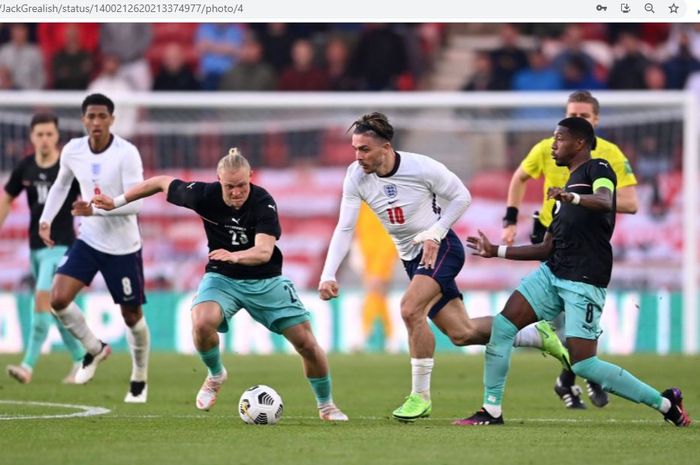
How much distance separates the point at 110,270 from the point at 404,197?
3.55 metres

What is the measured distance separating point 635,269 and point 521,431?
1207 centimetres

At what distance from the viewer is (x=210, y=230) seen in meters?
10.8

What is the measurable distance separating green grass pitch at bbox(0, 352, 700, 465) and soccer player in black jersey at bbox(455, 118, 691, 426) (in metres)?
0.28

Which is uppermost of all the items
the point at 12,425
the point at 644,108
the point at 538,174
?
the point at 644,108

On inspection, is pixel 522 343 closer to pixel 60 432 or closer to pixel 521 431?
pixel 521 431

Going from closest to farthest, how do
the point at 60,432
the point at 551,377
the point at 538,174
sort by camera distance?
the point at 60,432 < the point at 538,174 < the point at 551,377

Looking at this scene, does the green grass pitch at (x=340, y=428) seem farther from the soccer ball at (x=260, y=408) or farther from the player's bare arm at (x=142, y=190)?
the player's bare arm at (x=142, y=190)

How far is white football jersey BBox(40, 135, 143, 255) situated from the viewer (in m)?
12.8

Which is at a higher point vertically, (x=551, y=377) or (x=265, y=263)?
(x=265, y=263)

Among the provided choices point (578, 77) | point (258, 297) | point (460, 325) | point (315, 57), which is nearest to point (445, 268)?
point (460, 325)

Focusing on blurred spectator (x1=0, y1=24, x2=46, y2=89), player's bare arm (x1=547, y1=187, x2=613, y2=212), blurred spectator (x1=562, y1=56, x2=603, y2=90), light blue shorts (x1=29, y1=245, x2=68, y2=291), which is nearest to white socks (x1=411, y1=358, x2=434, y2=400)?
player's bare arm (x1=547, y1=187, x2=613, y2=212)

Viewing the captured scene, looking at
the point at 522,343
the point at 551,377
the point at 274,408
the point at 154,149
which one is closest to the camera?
the point at 274,408

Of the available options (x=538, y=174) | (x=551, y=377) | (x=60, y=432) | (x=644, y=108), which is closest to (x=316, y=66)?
(x=644, y=108)

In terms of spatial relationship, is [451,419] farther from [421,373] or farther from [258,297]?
[258,297]
